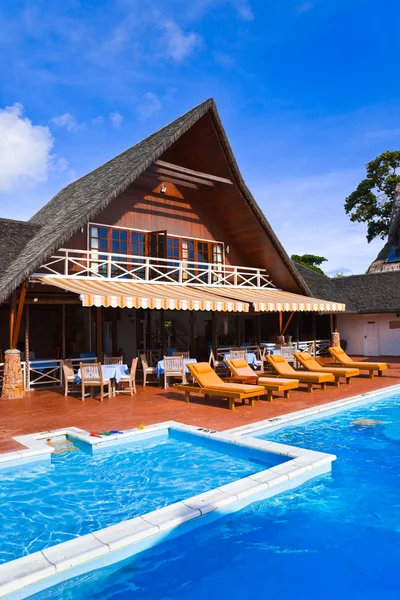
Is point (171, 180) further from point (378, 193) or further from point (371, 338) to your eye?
point (378, 193)

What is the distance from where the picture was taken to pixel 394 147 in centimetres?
4872

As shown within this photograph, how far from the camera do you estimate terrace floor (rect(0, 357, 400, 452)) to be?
32.8 feet

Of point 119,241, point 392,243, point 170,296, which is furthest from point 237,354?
point 392,243

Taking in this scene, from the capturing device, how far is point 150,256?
19.9 meters

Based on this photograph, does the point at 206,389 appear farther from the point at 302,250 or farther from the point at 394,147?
the point at 302,250

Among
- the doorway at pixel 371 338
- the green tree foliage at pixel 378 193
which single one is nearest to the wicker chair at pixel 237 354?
the doorway at pixel 371 338

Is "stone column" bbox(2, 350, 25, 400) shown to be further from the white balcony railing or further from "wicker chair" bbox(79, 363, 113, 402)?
the white balcony railing

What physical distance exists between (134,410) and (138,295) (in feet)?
12.3

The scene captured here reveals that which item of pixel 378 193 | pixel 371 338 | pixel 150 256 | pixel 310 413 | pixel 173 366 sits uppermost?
pixel 378 193

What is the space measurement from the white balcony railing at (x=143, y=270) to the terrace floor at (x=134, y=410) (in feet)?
14.7

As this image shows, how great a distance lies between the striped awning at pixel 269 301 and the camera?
17.2 metres

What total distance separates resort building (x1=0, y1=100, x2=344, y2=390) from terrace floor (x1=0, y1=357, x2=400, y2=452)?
94.9 inches

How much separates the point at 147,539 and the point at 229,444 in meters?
3.48

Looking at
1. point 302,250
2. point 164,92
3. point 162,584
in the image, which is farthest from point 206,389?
point 302,250
